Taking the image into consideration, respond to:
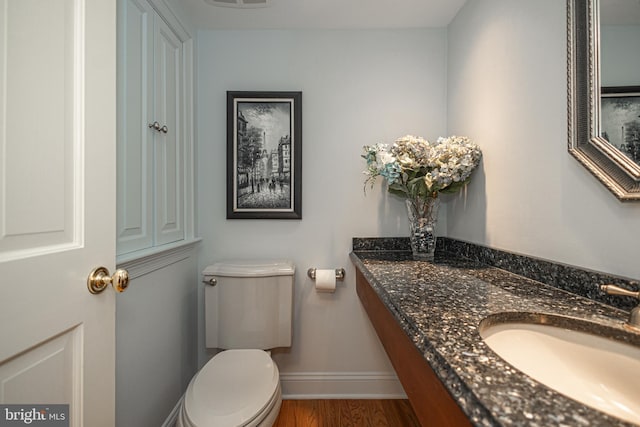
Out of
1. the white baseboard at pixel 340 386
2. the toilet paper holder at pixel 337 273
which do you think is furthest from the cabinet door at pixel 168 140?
the white baseboard at pixel 340 386

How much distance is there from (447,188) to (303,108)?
0.94 m

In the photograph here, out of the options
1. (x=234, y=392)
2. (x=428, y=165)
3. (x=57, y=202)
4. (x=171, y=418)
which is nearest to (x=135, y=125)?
(x=57, y=202)

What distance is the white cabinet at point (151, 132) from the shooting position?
1101mm

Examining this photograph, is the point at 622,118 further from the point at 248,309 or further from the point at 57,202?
the point at 248,309

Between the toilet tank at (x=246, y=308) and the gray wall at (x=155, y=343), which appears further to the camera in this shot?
the toilet tank at (x=246, y=308)

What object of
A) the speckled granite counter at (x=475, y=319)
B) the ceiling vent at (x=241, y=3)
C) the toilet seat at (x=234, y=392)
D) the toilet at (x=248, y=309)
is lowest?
the toilet seat at (x=234, y=392)

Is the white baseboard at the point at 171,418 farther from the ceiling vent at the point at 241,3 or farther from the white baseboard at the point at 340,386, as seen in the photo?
the ceiling vent at the point at 241,3

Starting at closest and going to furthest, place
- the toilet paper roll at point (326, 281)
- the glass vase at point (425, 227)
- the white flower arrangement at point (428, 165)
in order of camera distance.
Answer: the white flower arrangement at point (428, 165) < the glass vase at point (425, 227) < the toilet paper roll at point (326, 281)

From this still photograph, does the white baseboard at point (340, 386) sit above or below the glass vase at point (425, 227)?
below

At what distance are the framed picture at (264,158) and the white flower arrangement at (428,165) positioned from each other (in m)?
0.52

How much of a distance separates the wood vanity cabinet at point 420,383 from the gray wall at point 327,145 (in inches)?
30.6

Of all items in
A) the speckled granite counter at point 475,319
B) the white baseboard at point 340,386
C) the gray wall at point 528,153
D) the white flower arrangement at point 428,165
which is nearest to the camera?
the speckled granite counter at point 475,319

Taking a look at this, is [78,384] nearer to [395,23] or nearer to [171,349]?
[171,349]

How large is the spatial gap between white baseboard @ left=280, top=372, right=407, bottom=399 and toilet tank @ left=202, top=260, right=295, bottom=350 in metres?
0.35
